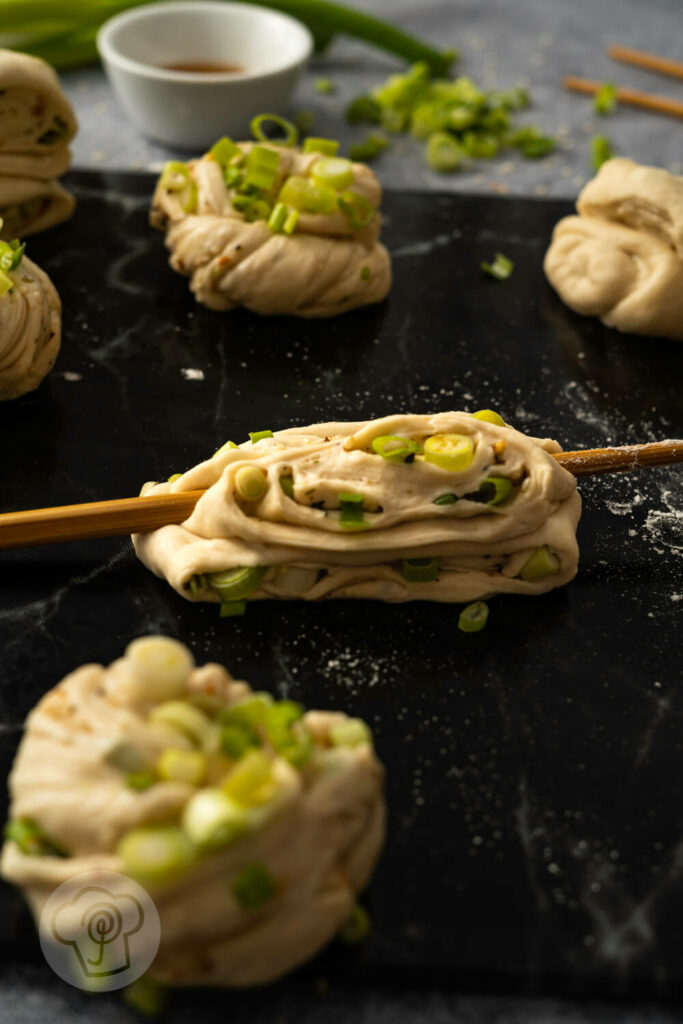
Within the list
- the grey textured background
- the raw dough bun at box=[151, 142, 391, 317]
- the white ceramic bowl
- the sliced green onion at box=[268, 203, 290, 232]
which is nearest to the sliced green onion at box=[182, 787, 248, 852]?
the raw dough bun at box=[151, 142, 391, 317]

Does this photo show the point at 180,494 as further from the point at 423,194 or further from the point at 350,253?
the point at 423,194

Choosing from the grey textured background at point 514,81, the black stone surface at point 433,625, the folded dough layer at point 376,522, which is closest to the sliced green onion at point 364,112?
the grey textured background at point 514,81

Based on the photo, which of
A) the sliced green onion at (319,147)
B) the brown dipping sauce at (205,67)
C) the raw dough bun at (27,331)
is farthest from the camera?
the brown dipping sauce at (205,67)

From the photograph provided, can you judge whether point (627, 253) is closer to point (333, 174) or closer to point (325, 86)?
point (333, 174)

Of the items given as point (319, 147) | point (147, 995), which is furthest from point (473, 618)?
point (319, 147)

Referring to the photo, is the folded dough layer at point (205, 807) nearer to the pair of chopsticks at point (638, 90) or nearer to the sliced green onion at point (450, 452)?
the sliced green onion at point (450, 452)

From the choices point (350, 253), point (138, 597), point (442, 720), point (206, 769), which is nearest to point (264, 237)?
point (350, 253)
